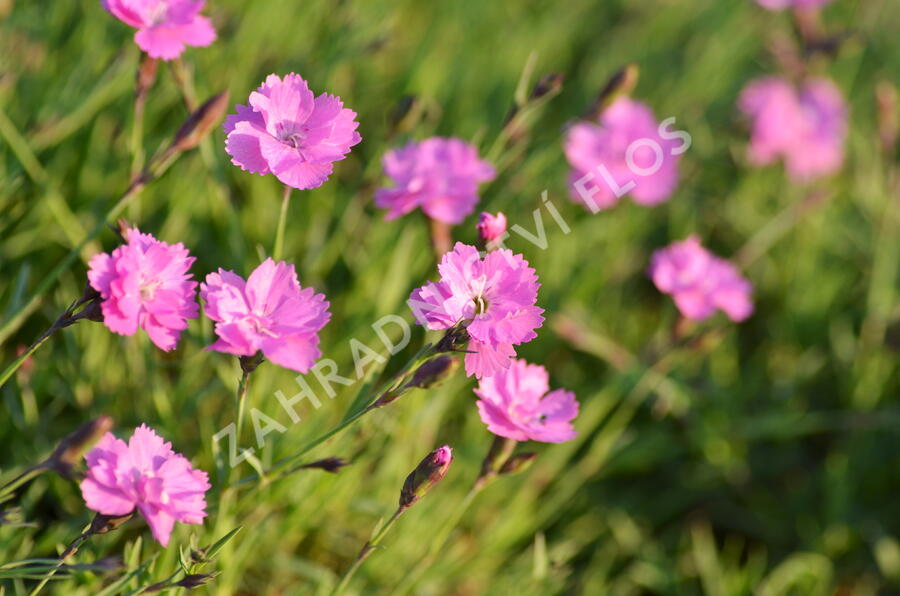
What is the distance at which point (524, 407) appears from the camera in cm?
132

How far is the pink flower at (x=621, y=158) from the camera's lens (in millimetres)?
2332

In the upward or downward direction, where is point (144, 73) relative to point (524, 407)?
upward

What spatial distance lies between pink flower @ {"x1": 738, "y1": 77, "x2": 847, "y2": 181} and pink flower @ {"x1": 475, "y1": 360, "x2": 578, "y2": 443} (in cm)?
178

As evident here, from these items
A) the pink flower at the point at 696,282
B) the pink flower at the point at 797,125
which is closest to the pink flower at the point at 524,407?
the pink flower at the point at 696,282

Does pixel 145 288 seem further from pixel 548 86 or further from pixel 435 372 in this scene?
pixel 548 86

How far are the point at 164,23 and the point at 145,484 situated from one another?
0.73 metres

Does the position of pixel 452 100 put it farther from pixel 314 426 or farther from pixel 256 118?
pixel 256 118

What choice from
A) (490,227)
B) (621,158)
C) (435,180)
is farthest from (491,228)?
(621,158)

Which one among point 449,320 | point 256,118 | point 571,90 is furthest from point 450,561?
point 571,90

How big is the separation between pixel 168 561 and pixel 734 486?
146cm

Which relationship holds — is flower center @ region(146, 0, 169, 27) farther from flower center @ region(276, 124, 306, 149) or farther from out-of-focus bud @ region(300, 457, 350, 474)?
out-of-focus bud @ region(300, 457, 350, 474)

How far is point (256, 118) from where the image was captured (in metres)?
1.22

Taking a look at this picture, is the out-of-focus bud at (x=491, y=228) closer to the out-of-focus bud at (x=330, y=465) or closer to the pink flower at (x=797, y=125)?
the out-of-focus bud at (x=330, y=465)

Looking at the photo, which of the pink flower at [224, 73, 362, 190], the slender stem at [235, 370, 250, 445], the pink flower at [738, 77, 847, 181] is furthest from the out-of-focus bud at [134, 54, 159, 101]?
the pink flower at [738, 77, 847, 181]
